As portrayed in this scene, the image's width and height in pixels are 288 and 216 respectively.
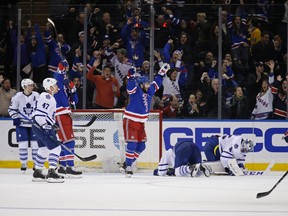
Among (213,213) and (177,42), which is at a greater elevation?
(177,42)

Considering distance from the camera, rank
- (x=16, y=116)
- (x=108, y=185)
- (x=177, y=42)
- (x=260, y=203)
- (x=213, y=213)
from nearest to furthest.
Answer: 1. (x=213, y=213)
2. (x=260, y=203)
3. (x=108, y=185)
4. (x=16, y=116)
5. (x=177, y=42)

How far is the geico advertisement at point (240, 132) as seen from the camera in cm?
1316

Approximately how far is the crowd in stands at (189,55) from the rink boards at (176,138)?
6.4 inches

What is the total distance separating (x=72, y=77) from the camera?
529 inches

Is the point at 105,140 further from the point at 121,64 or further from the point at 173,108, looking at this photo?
the point at 121,64

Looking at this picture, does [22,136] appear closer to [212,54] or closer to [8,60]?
[8,60]

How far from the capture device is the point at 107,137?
1291 cm

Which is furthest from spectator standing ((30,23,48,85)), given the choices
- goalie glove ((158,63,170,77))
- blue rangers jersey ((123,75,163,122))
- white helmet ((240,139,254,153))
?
white helmet ((240,139,254,153))

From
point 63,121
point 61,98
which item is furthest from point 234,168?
point 61,98

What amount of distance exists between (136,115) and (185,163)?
3.20ft

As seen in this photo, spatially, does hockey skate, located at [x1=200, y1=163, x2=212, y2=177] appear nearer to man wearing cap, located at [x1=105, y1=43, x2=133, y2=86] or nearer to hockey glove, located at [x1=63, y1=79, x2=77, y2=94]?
hockey glove, located at [x1=63, y1=79, x2=77, y2=94]

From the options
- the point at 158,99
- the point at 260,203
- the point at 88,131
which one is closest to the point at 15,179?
the point at 88,131

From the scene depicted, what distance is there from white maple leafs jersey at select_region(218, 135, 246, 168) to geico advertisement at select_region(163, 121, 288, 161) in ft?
3.14

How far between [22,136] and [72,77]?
1.47 metres
